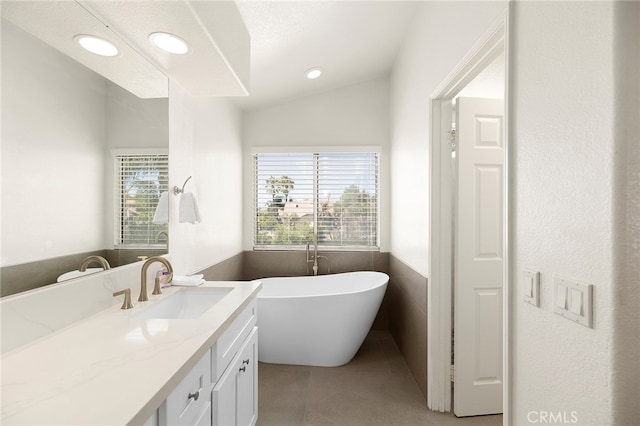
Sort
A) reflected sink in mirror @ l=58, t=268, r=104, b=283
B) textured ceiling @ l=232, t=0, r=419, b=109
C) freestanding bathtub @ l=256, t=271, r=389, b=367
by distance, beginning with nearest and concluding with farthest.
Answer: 1. reflected sink in mirror @ l=58, t=268, r=104, b=283
2. textured ceiling @ l=232, t=0, r=419, b=109
3. freestanding bathtub @ l=256, t=271, r=389, b=367

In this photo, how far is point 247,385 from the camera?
5.30 feet

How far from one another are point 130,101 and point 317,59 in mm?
1624

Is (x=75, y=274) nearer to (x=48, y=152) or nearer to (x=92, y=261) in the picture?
(x=92, y=261)

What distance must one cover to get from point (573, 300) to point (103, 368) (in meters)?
1.33

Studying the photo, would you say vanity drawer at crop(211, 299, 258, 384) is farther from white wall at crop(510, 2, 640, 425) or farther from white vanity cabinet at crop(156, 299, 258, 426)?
white wall at crop(510, 2, 640, 425)

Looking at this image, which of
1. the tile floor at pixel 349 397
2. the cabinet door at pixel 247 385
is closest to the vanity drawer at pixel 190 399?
the cabinet door at pixel 247 385

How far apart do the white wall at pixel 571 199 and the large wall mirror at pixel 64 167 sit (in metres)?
1.72

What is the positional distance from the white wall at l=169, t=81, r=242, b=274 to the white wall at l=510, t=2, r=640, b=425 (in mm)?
1915

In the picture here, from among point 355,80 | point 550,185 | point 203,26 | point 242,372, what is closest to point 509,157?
point 550,185

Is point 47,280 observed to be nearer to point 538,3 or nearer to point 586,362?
point 586,362

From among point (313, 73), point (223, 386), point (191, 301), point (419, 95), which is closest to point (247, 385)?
point (223, 386)

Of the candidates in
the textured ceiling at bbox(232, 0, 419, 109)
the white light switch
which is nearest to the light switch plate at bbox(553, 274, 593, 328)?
the white light switch

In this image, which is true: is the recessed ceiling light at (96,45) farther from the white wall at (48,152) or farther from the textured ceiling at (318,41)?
the textured ceiling at (318,41)

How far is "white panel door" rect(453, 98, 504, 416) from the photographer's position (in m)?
1.99
